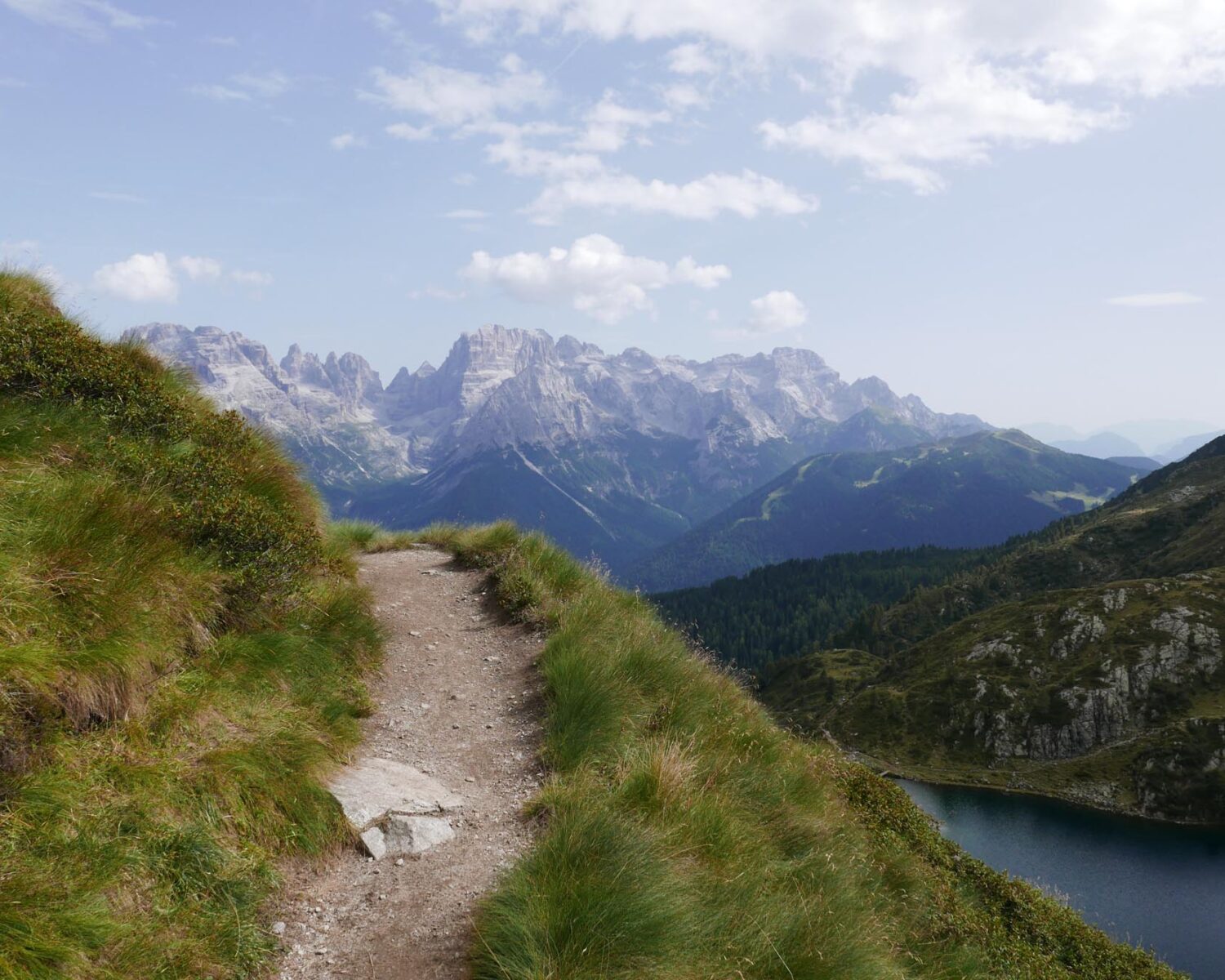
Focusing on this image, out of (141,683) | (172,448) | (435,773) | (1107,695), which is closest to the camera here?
(141,683)

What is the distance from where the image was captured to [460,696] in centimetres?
1252

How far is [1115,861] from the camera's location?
94188 mm

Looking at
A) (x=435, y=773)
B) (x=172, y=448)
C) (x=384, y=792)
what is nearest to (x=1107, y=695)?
(x=435, y=773)

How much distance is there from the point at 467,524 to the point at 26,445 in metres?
17.9

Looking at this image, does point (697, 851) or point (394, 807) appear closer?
point (697, 851)

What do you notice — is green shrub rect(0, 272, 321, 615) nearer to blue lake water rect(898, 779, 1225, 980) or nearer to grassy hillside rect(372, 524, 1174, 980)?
grassy hillside rect(372, 524, 1174, 980)

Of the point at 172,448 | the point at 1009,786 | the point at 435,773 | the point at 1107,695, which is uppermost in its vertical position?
the point at 172,448

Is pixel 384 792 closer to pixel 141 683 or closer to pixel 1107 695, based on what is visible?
pixel 141 683

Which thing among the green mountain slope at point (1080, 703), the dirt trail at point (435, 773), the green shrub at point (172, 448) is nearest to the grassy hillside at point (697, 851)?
the dirt trail at point (435, 773)

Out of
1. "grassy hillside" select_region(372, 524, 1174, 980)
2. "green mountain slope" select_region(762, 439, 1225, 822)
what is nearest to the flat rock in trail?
"grassy hillside" select_region(372, 524, 1174, 980)

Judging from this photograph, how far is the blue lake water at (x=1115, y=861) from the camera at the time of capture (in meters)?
73.1

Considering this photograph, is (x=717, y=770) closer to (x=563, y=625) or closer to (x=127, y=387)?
(x=563, y=625)

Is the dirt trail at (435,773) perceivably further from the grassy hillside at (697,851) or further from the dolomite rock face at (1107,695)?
the dolomite rock face at (1107,695)

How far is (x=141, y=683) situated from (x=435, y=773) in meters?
4.32
